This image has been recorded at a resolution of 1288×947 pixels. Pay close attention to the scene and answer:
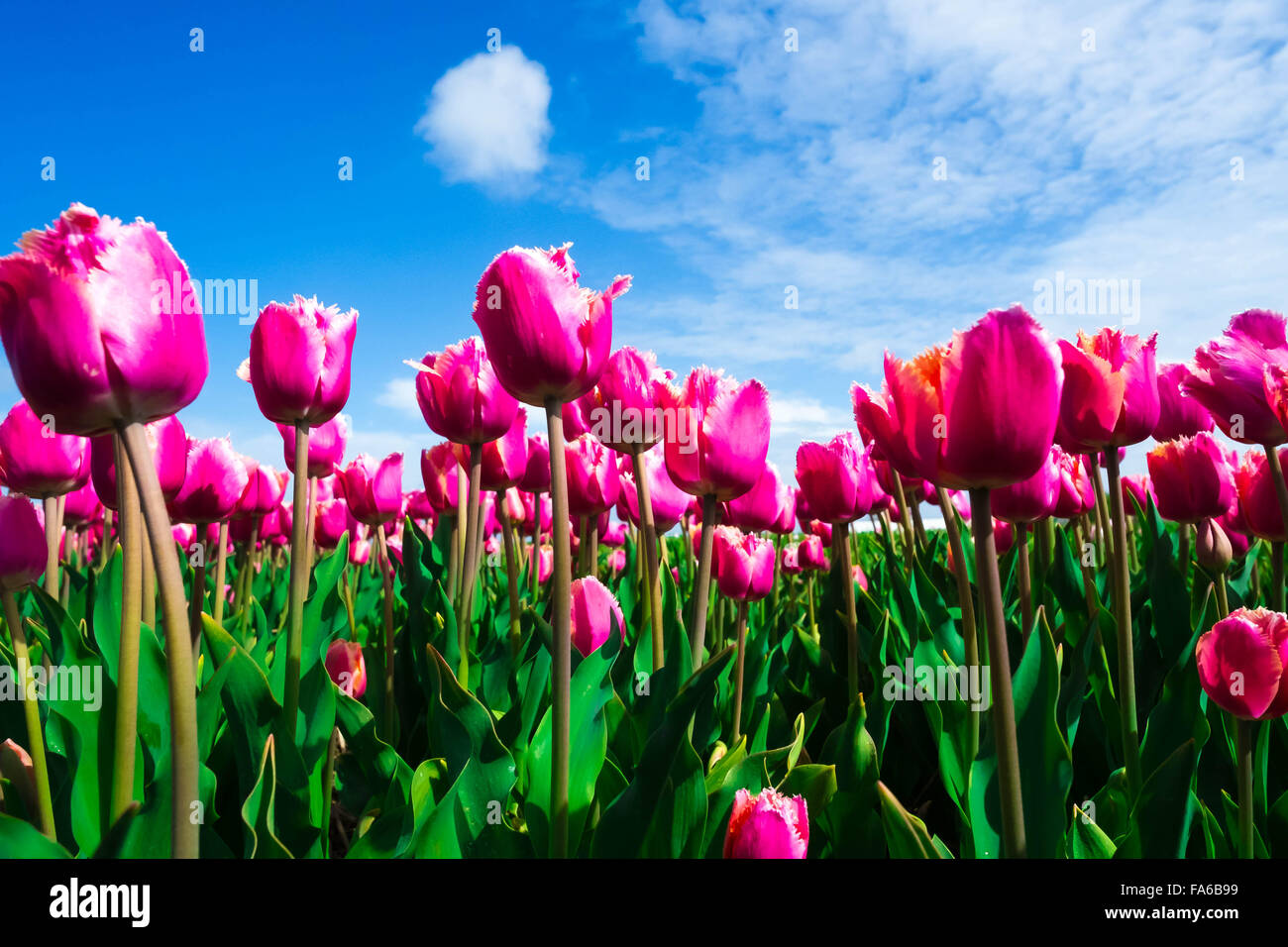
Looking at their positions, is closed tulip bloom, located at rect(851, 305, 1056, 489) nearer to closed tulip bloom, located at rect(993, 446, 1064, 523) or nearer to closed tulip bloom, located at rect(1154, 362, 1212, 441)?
Answer: closed tulip bloom, located at rect(993, 446, 1064, 523)

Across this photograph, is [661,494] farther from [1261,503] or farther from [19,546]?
[1261,503]

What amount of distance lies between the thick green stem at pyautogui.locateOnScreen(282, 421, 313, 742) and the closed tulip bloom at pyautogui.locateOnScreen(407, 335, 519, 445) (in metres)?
0.50

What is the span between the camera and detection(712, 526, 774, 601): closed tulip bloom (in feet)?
8.54

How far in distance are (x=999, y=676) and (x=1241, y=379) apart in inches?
51.1

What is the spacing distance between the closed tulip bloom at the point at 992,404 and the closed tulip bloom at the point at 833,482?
1.51 meters

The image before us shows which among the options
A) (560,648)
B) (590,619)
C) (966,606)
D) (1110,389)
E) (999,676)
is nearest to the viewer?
(999,676)

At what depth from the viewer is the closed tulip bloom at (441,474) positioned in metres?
3.22

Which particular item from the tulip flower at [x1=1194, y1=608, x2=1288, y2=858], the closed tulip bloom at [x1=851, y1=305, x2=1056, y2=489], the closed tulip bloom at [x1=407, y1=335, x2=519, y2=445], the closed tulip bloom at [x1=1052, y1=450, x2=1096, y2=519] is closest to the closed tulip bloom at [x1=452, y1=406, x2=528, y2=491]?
the closed tulip bloom at [x1=407, y1=335, x2=519, y2=445]

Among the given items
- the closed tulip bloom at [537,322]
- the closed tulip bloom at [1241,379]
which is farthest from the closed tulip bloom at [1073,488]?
the closed tulip bloom at [537,322]

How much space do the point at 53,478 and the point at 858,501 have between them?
235cm

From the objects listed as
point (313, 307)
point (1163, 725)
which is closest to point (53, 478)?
point (313, 307)

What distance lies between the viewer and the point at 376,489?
3.47m

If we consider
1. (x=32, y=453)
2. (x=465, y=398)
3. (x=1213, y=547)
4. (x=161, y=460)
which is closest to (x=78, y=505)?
(x=32, y=453)
